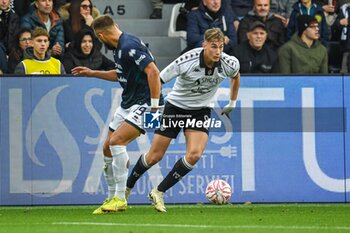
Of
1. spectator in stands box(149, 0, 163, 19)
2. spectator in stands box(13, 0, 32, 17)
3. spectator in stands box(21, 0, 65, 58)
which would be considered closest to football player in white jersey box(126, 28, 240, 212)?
spectator in stands box(21, 0, 65, 58)

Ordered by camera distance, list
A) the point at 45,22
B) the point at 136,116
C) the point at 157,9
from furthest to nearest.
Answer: the point at 157,9
the point at 45,22
the point at 136,116

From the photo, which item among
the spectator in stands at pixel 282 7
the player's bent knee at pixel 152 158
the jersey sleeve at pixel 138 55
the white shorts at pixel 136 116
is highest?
the spectator in stands at pixel 282 7

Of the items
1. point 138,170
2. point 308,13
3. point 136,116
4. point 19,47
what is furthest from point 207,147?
point 308,13

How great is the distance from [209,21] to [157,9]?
5.97 feet

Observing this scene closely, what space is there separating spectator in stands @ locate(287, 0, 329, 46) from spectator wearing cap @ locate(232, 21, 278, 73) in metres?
0.92

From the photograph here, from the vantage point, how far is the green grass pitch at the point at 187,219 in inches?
446

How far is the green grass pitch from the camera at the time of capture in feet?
37.2

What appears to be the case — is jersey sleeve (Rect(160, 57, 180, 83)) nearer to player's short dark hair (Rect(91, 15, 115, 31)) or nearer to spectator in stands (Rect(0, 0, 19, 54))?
player's short dark hair (Rect(91, 15, 115, 31))

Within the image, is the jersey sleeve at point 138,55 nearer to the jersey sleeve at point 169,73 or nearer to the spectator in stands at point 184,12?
the jersey sleeve at point 169,73

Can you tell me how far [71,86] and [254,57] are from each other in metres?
3.15

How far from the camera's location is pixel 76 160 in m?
16.0

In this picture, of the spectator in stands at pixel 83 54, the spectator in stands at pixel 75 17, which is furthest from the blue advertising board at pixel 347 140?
the spectator in stands at pixel 75 17

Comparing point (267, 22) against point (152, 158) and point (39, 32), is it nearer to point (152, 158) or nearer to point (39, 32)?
point (39, 32)

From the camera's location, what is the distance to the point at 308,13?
19094mm
